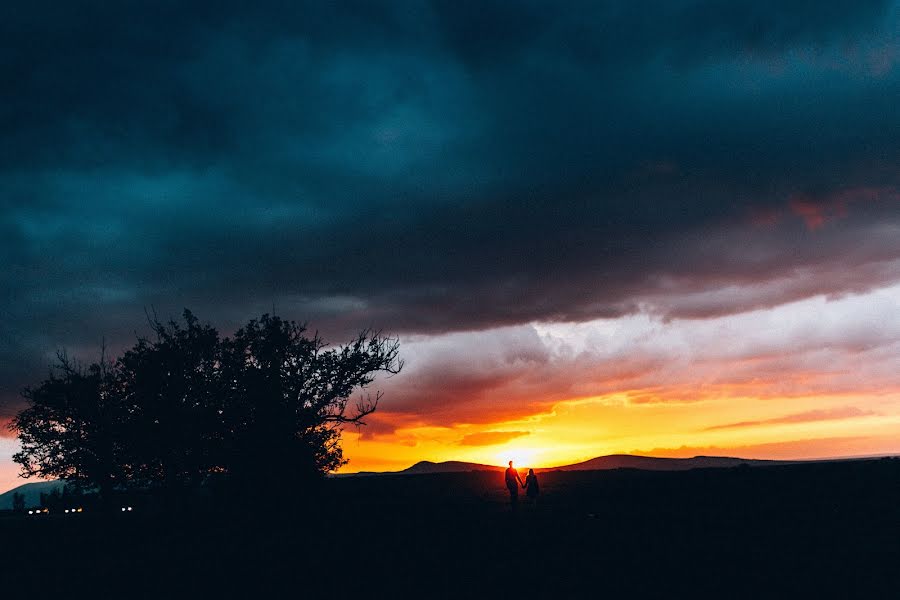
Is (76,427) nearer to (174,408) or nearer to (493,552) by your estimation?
(174,408)

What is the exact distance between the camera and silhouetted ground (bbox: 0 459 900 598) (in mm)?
16719

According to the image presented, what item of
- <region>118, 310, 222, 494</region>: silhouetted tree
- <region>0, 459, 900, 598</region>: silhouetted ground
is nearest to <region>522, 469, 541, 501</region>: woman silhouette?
<region>0, 459, 900, 598</region>: silhouetted ground

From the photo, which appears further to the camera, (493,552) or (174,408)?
(174,408)

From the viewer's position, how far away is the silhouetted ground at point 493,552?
16719 millimetres

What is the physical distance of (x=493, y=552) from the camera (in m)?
22.7

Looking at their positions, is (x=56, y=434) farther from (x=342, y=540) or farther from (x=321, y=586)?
(x=321, y=586)

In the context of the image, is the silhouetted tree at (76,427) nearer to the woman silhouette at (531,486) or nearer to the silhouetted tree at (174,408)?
the silhouetted tree at (174,408)

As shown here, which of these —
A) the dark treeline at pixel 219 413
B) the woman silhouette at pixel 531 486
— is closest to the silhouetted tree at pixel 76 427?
the dark treeline at pixel 219 413

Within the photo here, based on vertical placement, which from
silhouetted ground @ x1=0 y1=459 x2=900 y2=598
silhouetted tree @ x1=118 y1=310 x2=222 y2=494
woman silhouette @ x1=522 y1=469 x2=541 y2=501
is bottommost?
silhouetted ground @ x1=0 y1=459 x2=900 y2=598

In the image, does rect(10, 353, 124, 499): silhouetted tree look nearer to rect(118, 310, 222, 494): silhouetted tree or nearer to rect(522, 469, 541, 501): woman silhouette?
rect(118, 310, 222, 494): silhouetted tree

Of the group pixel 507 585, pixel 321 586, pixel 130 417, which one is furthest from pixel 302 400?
pixel 507 585

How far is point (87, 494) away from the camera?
5716 centimetres

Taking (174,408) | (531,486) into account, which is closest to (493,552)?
(531,486)

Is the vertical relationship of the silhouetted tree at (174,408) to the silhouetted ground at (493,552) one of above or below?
above
